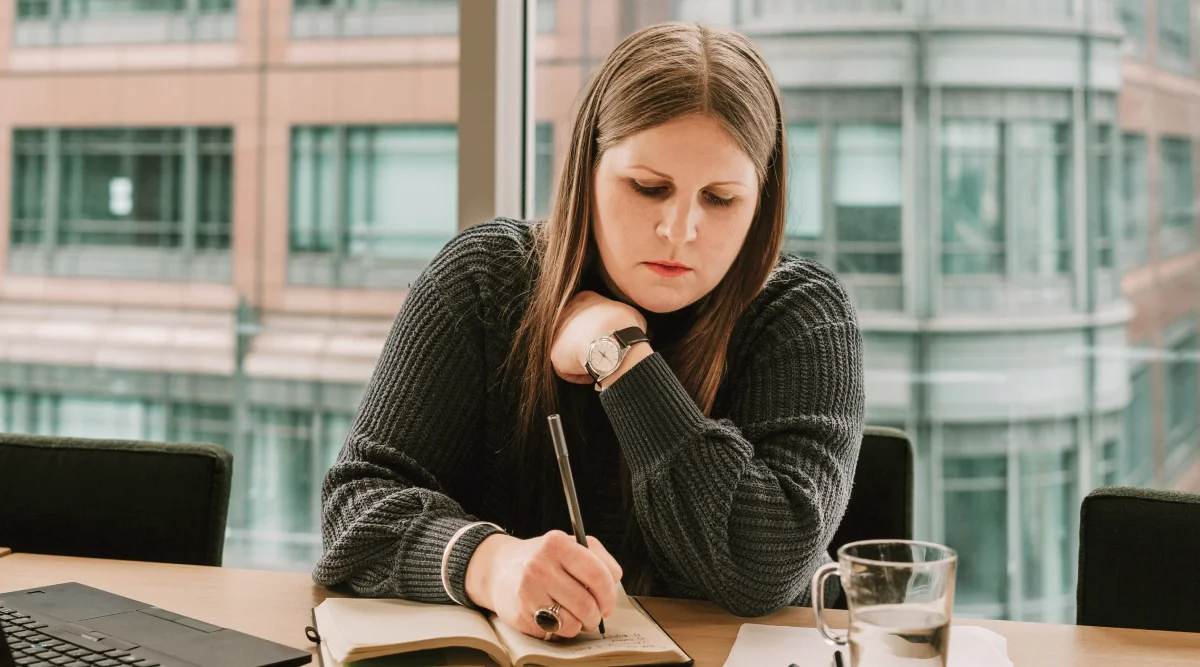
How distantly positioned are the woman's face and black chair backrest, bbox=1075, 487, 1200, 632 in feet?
1.64

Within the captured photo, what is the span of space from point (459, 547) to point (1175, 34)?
1.76 meters

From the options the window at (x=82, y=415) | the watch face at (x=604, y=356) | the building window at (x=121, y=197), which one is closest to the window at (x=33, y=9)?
the building window at (x=121, y=197)

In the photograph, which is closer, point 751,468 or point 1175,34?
point 751,468

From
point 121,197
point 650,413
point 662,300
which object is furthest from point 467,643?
point 121,197

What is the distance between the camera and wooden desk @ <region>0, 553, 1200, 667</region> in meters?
0.98

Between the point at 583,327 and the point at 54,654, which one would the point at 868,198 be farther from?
the point at 54,654

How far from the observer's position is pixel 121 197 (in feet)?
8.57

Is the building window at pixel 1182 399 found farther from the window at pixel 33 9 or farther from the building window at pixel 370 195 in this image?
the window at pixel 33 9

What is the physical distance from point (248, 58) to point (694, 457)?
183cm

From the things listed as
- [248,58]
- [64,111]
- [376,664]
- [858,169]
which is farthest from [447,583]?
[64,111]

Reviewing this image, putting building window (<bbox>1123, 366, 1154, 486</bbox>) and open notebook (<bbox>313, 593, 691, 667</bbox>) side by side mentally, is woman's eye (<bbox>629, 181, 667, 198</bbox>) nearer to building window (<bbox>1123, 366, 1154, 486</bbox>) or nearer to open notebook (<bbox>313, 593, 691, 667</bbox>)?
open notebook (<bbox>313, 593, 691, 667</bbox>)

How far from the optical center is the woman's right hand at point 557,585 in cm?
93

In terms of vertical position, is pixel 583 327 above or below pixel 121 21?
below

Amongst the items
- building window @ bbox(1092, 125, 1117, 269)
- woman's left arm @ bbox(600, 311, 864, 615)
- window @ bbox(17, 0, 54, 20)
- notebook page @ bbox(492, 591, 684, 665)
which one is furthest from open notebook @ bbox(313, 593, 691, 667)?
window @ bbox(17, 0, 54, 20)
